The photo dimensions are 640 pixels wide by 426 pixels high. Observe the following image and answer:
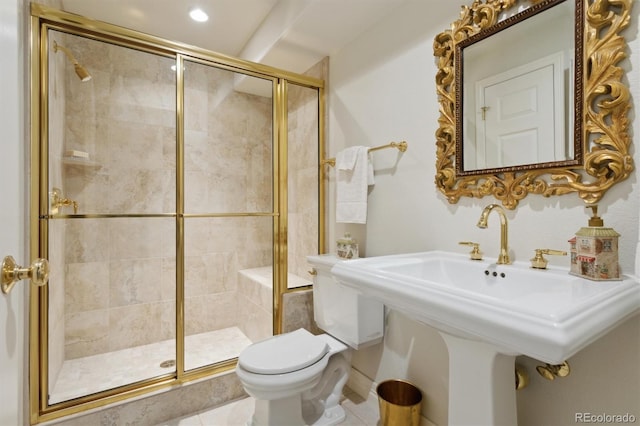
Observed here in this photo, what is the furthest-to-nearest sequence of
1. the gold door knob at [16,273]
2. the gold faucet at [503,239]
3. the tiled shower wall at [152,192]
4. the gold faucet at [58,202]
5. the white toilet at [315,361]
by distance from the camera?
the tiled shower wall at [152,192] < the gold faucet at [58,202] < the white toilet at [315,361] < the gold faucet at [503,239] < the gold door knob at [16,273]

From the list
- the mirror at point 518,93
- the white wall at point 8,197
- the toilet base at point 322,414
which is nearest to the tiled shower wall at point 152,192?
the toilet base at point 322,414

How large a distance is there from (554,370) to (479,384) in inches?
12.1

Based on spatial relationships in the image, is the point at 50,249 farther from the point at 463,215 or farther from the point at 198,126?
the point at 463,215

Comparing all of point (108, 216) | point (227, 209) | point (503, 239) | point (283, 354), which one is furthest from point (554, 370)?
point (108, 216)

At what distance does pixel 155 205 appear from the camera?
82.7 inches

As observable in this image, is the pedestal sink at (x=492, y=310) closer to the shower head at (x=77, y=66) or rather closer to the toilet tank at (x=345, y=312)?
the toilet tank at (x=345, y=312)

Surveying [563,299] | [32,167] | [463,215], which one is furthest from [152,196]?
[563,299]

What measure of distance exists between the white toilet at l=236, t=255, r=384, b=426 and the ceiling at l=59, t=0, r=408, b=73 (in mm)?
1418

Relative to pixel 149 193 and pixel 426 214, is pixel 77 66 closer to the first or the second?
pixel 149 193

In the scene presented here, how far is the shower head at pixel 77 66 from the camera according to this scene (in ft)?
5.11

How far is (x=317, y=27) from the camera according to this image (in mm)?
1905

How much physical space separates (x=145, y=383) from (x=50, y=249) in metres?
0.85

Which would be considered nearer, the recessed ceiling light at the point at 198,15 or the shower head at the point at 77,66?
the shower head at the point at 77,66

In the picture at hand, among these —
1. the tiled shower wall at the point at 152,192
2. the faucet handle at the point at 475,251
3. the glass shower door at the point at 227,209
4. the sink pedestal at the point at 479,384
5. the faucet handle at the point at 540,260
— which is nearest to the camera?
the sink pedestal at the point at 479,384
